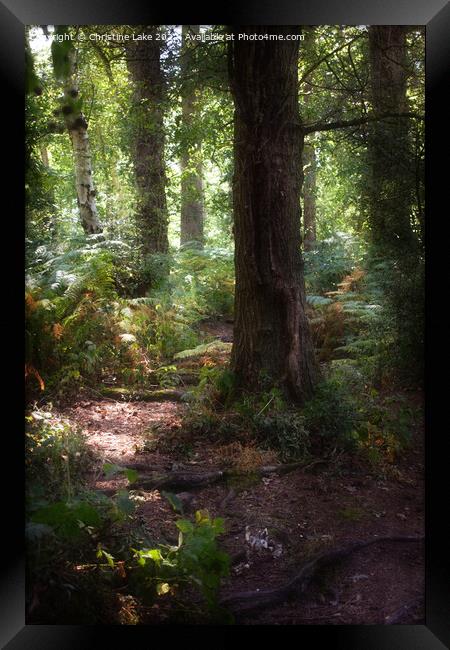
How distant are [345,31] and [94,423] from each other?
96.6 inches

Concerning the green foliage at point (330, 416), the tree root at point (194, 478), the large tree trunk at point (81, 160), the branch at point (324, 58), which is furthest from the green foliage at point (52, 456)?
the branch at point (324, 58)

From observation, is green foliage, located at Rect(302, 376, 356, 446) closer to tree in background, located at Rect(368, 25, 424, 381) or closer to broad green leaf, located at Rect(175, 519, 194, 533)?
tree in background, located at Rect(368, 25, 424, 381)

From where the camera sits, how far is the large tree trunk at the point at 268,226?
3.06 m

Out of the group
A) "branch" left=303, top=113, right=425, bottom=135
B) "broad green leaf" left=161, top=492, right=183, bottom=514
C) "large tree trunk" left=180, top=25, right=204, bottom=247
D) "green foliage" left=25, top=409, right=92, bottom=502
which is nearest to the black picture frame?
"green foliage" left=25, top=409, right=92, bottom=502

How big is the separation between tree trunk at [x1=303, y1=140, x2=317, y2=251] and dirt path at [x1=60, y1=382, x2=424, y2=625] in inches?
46.5

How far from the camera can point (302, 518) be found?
2928mm

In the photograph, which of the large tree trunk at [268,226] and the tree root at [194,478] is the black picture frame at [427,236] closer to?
the large tree trunk at [268,226]

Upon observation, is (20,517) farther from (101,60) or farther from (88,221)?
(101,60)

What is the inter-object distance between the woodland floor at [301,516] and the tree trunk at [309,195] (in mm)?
1051

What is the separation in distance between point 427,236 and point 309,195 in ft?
2.21

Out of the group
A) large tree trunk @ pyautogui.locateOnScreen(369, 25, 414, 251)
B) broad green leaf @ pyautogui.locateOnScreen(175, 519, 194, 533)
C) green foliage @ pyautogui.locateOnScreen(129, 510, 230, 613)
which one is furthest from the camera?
large tree trunk @ pyautogui.locateOnScreen(369, 25, 414, 251)

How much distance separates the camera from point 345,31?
9.62ft

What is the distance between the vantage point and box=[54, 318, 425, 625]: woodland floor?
2785mm
